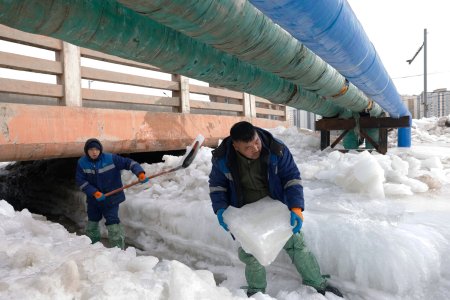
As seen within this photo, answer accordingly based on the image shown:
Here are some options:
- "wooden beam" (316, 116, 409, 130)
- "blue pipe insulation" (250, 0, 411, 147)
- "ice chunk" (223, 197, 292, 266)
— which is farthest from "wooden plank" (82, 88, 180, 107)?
"blue pipe insulation" (250, 0, 411, 147)

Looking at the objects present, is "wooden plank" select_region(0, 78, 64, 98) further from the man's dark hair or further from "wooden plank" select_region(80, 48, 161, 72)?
the man's dark hair

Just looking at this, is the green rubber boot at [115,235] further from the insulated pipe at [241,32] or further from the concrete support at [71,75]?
the insulated pipe at [241,32]

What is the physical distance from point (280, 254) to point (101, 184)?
94.5 inches

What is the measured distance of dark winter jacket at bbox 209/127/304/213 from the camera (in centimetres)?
231

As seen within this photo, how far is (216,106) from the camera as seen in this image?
7.63 metres

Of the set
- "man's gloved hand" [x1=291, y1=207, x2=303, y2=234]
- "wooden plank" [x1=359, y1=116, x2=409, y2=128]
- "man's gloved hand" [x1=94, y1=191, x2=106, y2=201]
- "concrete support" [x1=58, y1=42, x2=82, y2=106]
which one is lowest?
"man's gloved hand" [x1=94, y1=191, x2=106, y2=201]

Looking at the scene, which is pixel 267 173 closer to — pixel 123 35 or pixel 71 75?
pixel 123 35

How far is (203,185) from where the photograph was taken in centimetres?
442

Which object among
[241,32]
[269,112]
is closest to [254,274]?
[241,32]

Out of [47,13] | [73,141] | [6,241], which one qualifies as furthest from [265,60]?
[73,141]

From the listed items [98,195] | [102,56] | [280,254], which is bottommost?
[280,254]

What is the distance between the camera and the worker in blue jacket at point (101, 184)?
386 centimetres

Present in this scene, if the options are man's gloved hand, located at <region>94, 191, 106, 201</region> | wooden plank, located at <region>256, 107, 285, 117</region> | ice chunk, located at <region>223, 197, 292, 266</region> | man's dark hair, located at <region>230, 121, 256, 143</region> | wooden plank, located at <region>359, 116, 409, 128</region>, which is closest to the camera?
man's dark hair, located at <region>230, 121, 256, 143</region>

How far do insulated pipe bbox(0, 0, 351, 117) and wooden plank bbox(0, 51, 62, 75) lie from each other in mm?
2753
